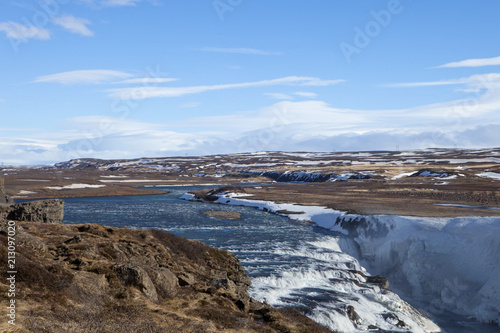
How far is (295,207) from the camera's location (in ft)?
205

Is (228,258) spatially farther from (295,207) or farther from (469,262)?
(295,207)

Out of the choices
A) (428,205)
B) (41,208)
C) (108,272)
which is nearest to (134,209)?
(41,208)

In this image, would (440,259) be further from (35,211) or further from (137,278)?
(35,211)

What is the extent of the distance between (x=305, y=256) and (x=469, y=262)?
498 inches

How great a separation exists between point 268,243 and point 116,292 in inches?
925

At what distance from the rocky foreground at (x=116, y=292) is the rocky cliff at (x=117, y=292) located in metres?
0.03

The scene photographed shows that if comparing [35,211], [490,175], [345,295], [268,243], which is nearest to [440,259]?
[345,295]

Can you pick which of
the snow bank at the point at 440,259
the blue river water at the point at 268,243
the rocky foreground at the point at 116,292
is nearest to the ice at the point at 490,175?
the blue river water at the point at 268,243

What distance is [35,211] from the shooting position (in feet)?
112

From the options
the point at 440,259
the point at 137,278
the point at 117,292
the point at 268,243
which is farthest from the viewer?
the point at 268,243

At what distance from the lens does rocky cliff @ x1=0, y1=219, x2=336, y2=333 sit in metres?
13.5

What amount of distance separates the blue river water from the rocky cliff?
3528mm

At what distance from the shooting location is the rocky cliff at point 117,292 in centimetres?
1350

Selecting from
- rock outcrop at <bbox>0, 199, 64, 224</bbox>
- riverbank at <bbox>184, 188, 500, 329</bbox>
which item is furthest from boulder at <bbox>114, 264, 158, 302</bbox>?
riverbank at <bbox>184, 188, 500, 329</bbox>
